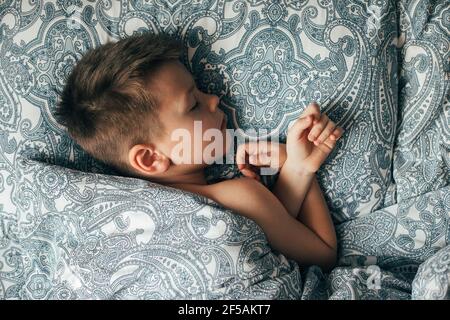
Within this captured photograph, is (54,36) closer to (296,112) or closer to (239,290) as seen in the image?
(296,112)

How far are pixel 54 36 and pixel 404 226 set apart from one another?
874 mm

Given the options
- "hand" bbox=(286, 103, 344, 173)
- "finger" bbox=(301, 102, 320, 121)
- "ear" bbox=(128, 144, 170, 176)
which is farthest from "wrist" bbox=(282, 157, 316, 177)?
"ear" bbox=(128, 144, 170, 176)

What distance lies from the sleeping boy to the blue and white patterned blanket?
0.05 metres

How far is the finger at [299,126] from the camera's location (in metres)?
1.22

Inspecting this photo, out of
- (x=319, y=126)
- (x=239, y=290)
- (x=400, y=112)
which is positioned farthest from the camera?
(x=400, y=112)

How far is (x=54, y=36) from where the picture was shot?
1.29m

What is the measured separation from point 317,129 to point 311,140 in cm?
3

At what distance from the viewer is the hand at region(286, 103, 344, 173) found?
1.23 meters

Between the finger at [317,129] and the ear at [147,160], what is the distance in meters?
0.31

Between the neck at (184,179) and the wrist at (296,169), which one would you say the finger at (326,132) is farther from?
the neck at (184,179)

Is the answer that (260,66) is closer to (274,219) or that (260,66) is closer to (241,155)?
(241,155)

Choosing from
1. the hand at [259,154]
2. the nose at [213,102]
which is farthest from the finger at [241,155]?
the nose at [213,102]

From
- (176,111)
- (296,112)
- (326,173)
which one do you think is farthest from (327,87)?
(176,111)

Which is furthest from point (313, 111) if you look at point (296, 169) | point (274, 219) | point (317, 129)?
point (274, 219)
